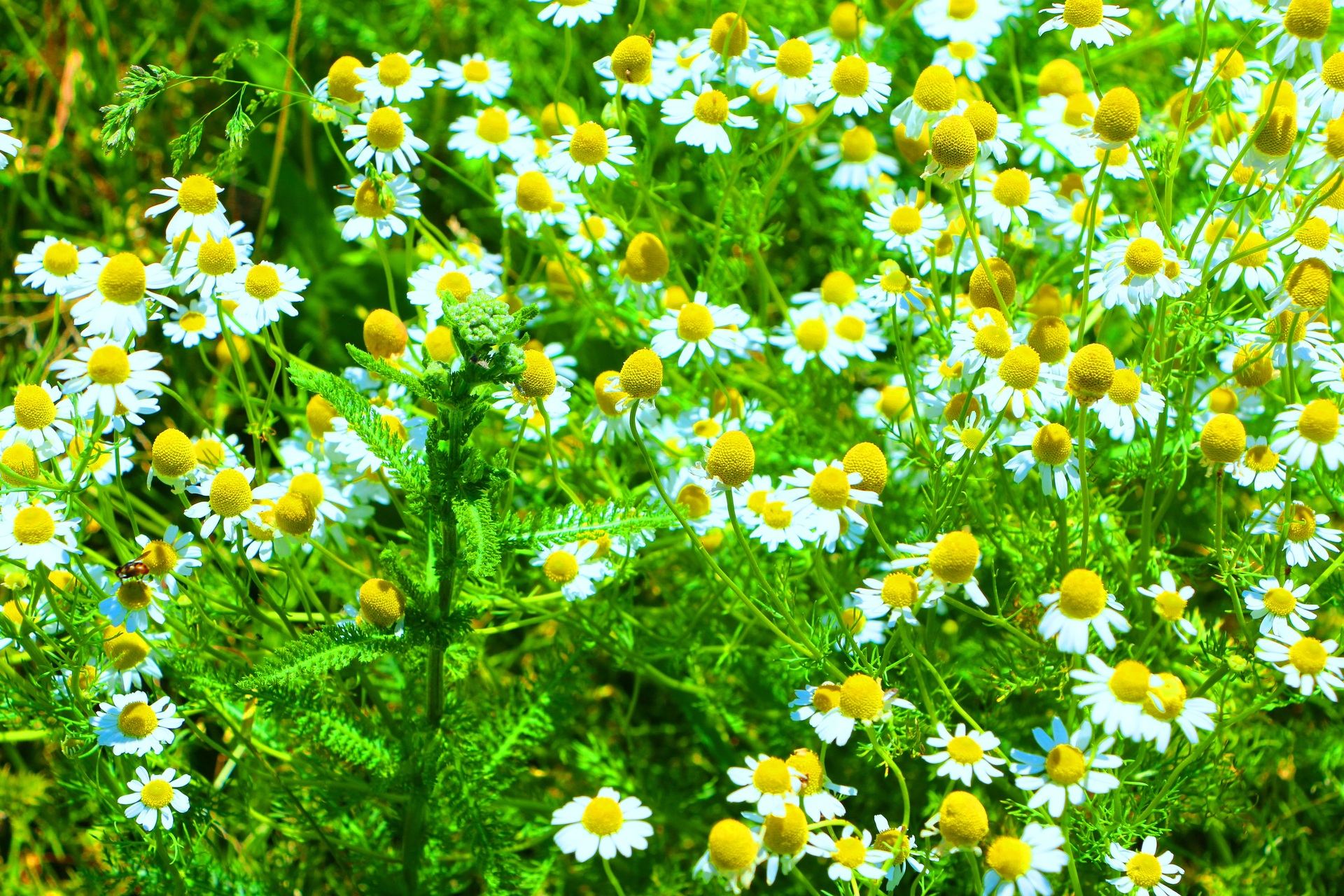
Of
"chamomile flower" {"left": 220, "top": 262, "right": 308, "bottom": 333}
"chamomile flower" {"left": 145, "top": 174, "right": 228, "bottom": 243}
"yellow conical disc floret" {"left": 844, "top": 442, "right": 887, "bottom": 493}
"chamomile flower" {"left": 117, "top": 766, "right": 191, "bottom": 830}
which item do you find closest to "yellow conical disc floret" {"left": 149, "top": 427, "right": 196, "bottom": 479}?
"chamomile flower" {"left": 220, "top": 262, "right": 308, "bottom": 333}

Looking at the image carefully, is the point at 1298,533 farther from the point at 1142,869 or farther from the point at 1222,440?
the point at 1142,869

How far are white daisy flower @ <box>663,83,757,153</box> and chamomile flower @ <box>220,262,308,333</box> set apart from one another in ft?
2.51

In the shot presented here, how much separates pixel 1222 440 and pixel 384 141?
1575mm

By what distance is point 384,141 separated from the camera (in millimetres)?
2248

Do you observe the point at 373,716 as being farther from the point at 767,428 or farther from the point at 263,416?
the point at 767,428

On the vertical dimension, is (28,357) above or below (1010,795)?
above

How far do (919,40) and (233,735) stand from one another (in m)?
2.35

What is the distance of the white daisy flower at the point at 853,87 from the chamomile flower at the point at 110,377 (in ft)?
4.27

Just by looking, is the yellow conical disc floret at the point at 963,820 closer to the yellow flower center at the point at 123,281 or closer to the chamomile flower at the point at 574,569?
the chamomile flower at the point at 574,569

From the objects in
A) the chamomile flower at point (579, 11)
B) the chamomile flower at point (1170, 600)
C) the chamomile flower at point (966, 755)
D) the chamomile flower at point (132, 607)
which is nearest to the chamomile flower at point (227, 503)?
the chamomile flower at point (132, 607)

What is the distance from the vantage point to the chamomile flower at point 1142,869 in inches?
65.1

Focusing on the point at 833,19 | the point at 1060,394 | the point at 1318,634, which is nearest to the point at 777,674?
the point at 1060,394

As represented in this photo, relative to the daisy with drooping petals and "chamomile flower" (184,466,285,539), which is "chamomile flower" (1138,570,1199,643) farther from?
"chamomile flower" (184,466,285,539)

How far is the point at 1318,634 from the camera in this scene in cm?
228
